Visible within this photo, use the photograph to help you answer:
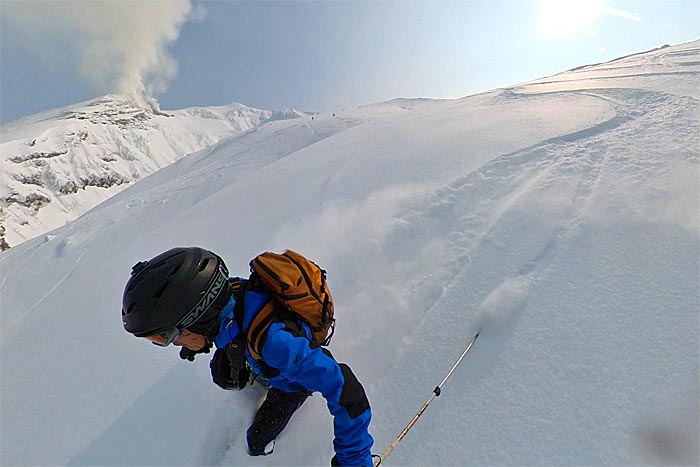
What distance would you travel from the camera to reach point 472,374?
207 cm

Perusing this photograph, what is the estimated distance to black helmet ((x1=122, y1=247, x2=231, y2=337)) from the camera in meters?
1.81

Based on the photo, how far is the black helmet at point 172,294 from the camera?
181 cm

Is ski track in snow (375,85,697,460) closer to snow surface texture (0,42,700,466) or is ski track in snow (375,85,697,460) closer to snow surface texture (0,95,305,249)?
snow surface texture (0,42,700,466)

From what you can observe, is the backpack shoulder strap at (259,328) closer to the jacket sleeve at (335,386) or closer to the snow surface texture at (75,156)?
the jacket sleeve at (335,386)

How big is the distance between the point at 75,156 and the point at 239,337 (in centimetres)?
15751

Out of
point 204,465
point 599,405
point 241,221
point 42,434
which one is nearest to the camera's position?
point 599,405

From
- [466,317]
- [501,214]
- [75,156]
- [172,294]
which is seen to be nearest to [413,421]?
[466,317]

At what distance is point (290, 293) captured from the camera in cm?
187

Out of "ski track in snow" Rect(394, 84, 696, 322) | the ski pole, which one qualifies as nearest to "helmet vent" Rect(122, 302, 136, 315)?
the ski pole

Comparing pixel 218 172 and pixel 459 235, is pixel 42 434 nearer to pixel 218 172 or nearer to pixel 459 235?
pixel 459 235

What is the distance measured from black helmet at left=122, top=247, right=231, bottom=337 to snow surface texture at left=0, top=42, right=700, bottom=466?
3.00 feet

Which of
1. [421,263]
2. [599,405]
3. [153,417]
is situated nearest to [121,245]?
[153,417]

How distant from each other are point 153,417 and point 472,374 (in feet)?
7.04

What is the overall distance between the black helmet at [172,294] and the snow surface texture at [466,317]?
36.0 inches
